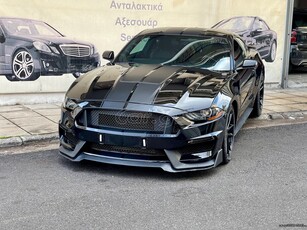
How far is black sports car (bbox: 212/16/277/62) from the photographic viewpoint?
1038 cm

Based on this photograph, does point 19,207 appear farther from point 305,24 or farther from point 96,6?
point 305,24

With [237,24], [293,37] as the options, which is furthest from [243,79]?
[293,37]

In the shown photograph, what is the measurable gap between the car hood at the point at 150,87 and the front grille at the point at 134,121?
9 centimetres

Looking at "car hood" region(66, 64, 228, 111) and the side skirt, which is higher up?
"car hood" region(66, 64, 228, 111)

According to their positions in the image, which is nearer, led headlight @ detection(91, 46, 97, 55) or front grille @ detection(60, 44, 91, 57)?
front grille @ detection(60, 44, 91, 57)

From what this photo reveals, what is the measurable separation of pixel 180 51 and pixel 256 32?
534 centimetres

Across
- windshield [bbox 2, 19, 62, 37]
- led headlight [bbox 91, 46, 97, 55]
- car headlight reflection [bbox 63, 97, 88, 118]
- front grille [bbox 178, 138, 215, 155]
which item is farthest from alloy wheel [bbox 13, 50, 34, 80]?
front grille [bbox 178, 138, 215, 155]

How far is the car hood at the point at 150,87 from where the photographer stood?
4684mm

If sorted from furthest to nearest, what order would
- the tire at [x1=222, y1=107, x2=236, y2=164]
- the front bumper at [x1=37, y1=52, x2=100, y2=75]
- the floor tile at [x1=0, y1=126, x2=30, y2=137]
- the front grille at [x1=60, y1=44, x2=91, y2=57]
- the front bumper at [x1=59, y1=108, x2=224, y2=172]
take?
the front grille at [x1=60, y1=44, x2=91, y2=57]
the front bumper at [x1=37, y1=52, x2=100, y2=75]
the floor tile at [x1=0, y1=126, x2=30, y2=137]
the tire at [x1=222, y1=107, x2=236, y2=164]
the front bumper at [x1=59, y1=108, x2=224, y2=172]

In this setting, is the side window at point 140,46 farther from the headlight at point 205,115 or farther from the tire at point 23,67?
the tire at point 23,67

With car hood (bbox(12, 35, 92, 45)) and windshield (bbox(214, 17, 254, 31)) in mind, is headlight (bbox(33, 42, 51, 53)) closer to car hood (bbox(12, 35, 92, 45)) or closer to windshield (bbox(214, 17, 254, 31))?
car hood (bbox(12, 35, 92, 45))

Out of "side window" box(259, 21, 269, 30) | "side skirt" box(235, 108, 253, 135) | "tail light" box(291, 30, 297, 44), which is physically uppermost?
"side window" box(259, 21, 269, 30)

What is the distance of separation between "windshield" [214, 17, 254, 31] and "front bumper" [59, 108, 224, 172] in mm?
5823

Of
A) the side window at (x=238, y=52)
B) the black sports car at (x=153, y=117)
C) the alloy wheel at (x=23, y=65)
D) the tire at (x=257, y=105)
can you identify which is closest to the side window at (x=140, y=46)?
the black sports car at (x=153, y=117)
